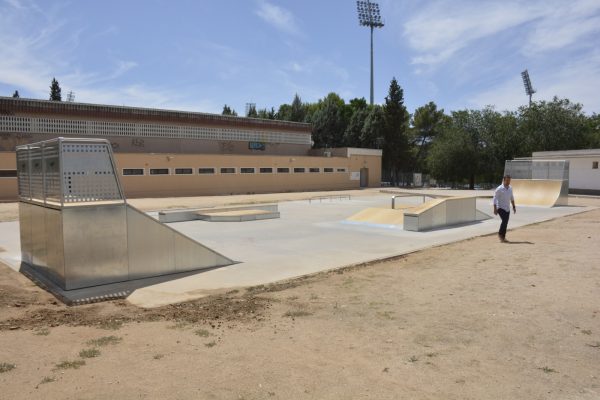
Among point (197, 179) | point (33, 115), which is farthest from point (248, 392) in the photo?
point (33, 115)

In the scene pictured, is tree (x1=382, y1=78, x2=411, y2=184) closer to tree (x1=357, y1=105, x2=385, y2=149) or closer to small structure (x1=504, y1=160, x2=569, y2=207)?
tree (x1=357, y1=105, x2=385, y2=149)

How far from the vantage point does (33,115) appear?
34312mm

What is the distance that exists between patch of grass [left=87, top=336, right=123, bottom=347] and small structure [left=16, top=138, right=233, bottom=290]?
274 cm

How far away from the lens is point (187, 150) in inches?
1657

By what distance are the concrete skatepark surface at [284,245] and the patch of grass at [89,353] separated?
1.99 m

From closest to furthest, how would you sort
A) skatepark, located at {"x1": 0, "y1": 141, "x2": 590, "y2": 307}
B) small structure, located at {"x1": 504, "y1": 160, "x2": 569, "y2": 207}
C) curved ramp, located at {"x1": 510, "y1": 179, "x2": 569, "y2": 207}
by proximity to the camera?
skatepark, located at {"x1": 0, "y1": 141, "x2": 590, "y2": 307}
curved ramp, located at {"x1": 510, "y1": 179, "x2": 569, "y2": 207}
small structure, located at {"x1": 504, "y1": 160, "x2": 569, "y2": 207}

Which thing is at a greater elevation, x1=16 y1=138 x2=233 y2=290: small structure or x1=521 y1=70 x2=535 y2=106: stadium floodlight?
x1=521 y1=70 x2=535 y2=106: stadium floodlight

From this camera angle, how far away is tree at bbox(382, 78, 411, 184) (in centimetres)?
5634

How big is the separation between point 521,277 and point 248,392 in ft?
20.2

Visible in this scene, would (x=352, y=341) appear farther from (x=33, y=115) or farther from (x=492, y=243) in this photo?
(x=33, y=115)

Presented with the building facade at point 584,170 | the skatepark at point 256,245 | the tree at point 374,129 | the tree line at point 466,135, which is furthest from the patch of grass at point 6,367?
the tree at point 374,129

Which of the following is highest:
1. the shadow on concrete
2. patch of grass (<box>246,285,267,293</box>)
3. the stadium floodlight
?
the stadium floodlight

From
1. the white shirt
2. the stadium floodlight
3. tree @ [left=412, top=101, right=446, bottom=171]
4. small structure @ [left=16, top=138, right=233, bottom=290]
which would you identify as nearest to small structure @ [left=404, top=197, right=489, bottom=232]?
the white shirt

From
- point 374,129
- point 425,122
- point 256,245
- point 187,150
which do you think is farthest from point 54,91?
point 256,245
